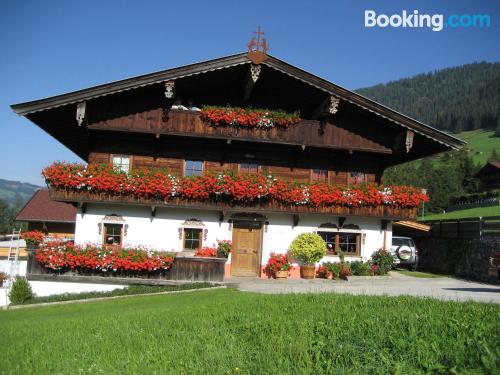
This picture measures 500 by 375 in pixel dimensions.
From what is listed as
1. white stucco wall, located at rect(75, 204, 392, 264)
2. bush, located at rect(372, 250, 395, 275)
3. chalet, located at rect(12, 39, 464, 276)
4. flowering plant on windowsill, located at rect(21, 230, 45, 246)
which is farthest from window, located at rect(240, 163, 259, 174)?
flowering plant on windowsill, located at rect(21, 230, 45, 246)

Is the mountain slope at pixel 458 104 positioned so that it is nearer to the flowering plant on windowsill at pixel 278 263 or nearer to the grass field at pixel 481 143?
the grass field at pixel 481 143

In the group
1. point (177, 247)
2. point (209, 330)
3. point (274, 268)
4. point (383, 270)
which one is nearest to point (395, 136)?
point (383, 270)

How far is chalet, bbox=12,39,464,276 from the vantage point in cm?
1778

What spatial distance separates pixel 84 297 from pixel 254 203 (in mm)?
7010

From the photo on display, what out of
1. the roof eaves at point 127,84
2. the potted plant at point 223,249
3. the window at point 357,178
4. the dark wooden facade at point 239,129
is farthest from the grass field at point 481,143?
the potted plant at point 223,249

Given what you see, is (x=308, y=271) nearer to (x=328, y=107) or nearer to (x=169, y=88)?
(x=328, y=107)

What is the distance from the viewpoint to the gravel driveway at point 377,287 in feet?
43.8

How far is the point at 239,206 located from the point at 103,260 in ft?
17.7

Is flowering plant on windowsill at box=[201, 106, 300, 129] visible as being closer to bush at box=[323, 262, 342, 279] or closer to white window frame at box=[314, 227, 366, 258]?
white window frame at box=[314, 227, 366, 258]

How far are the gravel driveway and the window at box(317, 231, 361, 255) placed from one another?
1908mm

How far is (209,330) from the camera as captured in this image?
308 inches

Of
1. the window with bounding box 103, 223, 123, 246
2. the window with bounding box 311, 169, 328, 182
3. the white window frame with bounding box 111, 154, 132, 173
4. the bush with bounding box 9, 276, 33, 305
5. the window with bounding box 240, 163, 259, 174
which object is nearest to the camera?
the bush with bounding box 9, 276, 33, 305

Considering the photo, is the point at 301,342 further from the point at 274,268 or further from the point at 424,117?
the point at 424,117

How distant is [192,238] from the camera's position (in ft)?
62.7
